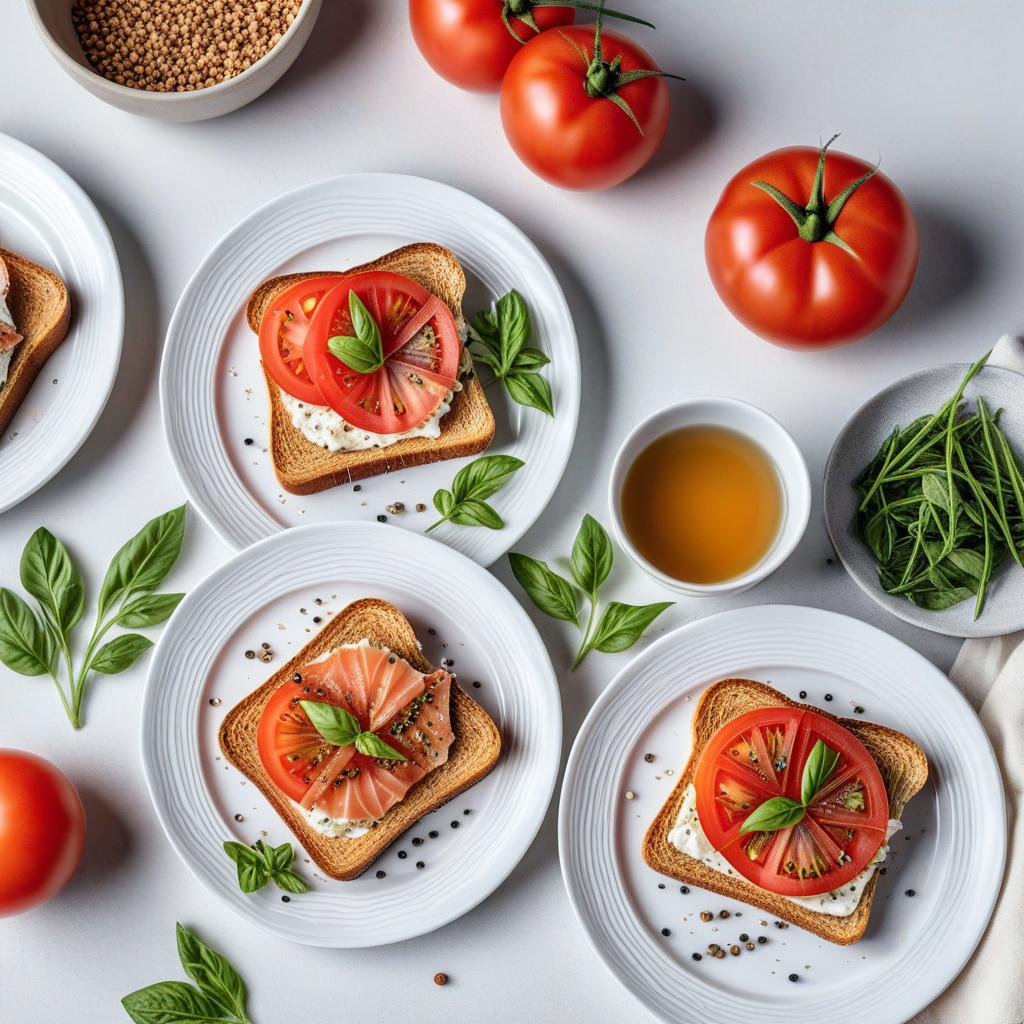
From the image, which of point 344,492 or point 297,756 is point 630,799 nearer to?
point 297,756

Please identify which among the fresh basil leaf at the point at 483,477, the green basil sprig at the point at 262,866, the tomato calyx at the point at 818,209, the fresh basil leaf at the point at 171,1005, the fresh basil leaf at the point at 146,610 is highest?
the tomato calyx at the point at 818,209

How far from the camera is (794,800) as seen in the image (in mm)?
2107

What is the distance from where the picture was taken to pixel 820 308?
7.05ft

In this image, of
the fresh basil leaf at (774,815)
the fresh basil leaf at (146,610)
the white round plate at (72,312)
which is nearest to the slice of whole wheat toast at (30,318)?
the white round plate at (72,312)

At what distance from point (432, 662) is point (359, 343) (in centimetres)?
73

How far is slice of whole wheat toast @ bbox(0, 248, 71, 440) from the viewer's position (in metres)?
2.32

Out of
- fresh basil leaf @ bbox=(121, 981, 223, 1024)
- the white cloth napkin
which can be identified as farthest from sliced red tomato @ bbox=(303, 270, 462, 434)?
fresh basil leaf @ bbox=(121, 981, 223, 1024)

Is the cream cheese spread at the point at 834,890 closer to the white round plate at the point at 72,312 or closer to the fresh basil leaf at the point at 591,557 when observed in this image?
the fresh basil leaf at the point at 591,557

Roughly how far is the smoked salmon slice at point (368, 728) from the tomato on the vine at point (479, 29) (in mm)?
1283

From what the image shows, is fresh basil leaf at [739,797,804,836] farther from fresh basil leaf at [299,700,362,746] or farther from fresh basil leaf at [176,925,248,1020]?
fresh basil leaf at [176,925,248,1020]

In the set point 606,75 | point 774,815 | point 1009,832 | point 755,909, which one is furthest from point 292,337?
point 1009,832

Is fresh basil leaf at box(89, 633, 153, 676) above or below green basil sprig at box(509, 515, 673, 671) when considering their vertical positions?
below

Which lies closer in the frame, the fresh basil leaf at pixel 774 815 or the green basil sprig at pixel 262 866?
the fresh basil leaf at pixel 774 815

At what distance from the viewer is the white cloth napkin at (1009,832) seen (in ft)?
7.14
